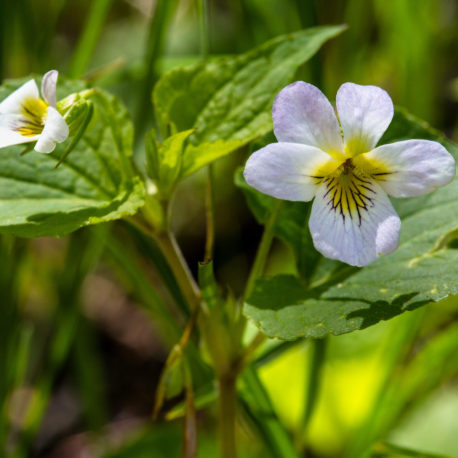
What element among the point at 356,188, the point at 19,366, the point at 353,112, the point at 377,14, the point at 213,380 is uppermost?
the point at 353,112

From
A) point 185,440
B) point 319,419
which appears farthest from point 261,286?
point 319,419

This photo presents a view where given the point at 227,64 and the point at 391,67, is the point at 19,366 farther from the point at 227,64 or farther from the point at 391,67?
the point at 391,67

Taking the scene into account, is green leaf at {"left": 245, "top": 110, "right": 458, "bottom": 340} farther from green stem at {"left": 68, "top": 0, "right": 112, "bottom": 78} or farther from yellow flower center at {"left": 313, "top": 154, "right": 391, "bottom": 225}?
green stem at {"left": 68, "top": 0, "right": 112, "bottom": 78}

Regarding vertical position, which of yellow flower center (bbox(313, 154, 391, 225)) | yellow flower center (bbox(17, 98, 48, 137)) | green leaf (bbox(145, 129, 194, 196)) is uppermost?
yellow flower center (bbox(17, 98, 48, 137))

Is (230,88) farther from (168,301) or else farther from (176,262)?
(168,301)

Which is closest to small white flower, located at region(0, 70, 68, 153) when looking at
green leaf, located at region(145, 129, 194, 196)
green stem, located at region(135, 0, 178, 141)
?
green leaf, located at region(145, 129, 194, 196)

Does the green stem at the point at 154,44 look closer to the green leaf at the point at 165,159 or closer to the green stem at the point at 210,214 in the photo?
the green stem at the point at 210,214
